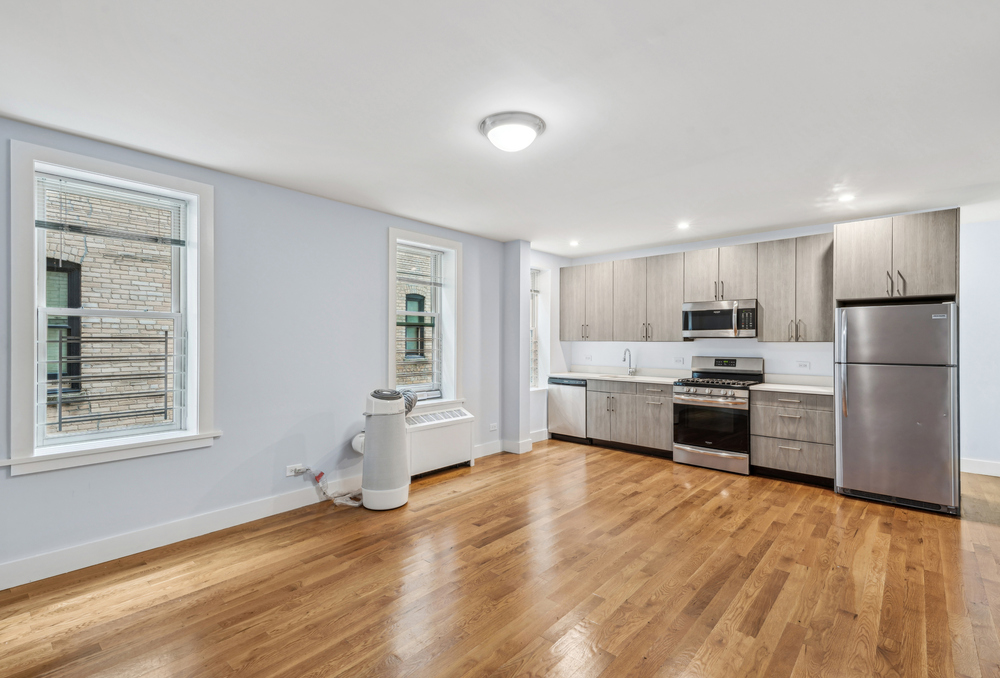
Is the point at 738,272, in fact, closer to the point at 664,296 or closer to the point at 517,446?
the point at 664,296

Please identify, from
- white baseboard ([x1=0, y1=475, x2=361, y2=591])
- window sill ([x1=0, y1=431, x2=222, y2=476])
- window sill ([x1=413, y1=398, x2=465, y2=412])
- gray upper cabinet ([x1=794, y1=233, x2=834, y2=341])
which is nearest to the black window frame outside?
window sill ([x1=0, y1=431, x2=222, y2=476])

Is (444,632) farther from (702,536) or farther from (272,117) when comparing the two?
(272,117)

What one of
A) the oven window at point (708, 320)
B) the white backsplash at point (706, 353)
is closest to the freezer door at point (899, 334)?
the white backsplash at point (706, 353)

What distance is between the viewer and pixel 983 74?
6.82 feet

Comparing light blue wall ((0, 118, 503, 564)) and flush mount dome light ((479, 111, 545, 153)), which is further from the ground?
flush mount dome light ((479, 111, 545, 153))

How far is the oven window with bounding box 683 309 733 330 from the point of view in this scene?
16.9 ft

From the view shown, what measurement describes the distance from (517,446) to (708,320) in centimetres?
263

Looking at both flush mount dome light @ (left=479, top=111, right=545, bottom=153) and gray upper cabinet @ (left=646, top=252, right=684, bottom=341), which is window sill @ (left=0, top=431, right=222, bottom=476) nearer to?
flush mount dome light @ (left=479, top=111, right=545, bottom=153)

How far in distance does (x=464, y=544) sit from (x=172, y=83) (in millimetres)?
3014

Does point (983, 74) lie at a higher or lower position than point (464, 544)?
higher

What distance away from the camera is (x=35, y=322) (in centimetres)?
263

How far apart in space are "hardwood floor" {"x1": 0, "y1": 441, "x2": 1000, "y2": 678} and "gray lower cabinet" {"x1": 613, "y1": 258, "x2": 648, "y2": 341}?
2565 mm

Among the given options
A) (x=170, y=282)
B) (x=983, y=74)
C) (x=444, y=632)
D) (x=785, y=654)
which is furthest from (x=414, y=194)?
(x=785, y=654)

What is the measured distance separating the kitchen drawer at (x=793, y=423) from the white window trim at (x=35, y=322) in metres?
4.82
